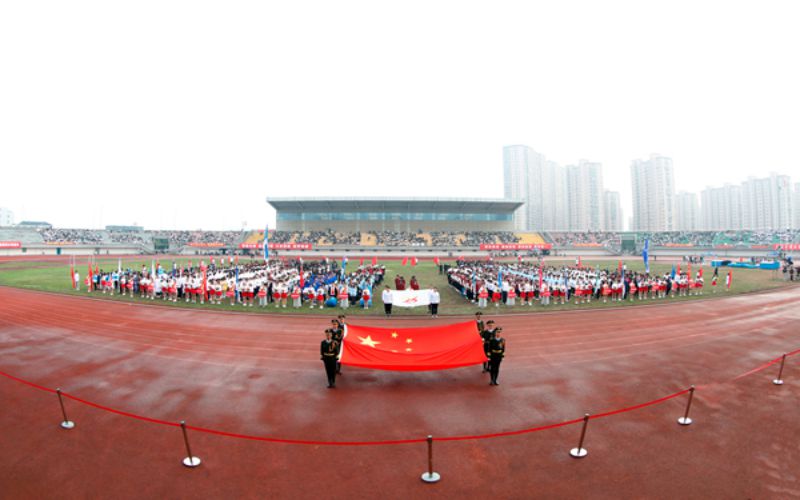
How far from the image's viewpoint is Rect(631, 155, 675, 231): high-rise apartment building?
103875 millimetres

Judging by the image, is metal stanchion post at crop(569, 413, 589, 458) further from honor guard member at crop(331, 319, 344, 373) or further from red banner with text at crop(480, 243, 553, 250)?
red banner with text at crop(480, 243, 553, 250)

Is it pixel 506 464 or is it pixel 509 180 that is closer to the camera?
pixel 506 464

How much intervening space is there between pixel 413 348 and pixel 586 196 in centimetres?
13056

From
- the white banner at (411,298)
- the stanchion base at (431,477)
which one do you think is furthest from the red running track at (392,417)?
the white banner at (411,298)

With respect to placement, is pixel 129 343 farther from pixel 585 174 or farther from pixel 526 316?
pixel 585 174

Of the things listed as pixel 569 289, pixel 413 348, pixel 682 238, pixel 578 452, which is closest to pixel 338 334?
pixel 413 348

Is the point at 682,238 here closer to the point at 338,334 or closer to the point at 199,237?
the point at 338,334

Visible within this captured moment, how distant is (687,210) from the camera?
13075cm

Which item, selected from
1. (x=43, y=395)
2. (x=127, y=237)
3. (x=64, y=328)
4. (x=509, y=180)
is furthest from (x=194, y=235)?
(x=509, y=180)

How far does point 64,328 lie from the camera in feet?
51.9

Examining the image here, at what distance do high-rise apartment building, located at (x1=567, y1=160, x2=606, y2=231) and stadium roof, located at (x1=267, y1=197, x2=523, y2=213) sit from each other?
59.4 meters

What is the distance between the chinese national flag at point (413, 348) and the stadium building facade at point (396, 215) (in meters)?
64.8

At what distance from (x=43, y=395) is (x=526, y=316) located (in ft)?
57.1

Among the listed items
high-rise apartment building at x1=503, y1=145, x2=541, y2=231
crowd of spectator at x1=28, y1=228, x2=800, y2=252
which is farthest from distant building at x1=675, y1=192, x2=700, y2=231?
crowd of spectator at x1=28, y1=228, x2=800, y2=252
